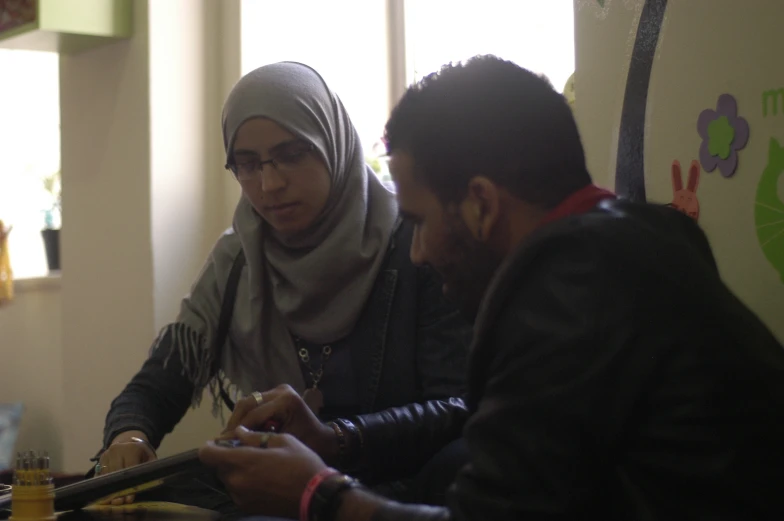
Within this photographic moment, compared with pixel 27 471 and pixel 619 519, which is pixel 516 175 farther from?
pixel 27 471

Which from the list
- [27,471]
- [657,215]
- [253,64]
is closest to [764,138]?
[657,215]

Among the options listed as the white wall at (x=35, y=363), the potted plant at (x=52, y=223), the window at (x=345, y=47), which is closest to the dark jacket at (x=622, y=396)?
the window at (x=345, y=47)

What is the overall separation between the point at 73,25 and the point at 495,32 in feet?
3.79

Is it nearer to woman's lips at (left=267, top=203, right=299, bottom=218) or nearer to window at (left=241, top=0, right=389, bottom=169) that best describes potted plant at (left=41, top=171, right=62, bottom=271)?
window at (left=241, top=0, right=389, bottom=169)

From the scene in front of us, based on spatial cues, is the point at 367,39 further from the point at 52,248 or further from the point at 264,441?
the point at 264,441

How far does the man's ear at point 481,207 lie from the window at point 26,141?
3.21 metres

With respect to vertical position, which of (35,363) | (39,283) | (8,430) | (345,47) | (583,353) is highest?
(345,47)

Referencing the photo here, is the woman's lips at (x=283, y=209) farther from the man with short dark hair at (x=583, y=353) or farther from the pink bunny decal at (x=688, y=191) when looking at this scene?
the man with short dark hair at (x=583, y=353)

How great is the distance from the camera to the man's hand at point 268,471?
1.03 meters

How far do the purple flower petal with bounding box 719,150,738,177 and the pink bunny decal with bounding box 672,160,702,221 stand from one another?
4 centimetres

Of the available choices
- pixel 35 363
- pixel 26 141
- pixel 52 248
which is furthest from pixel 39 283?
pixel 26 141

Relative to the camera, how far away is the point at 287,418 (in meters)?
1.39

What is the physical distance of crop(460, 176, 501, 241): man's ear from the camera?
0.92 meters

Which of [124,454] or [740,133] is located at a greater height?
[740,133]
